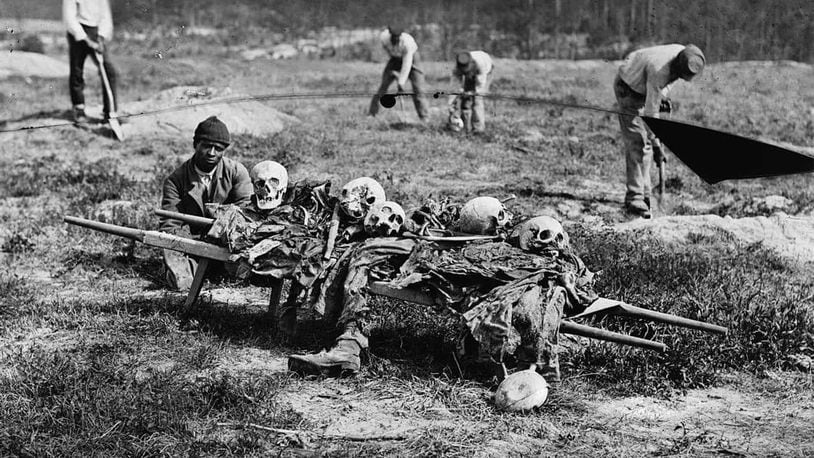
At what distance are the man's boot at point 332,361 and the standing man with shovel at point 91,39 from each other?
914 centimetres

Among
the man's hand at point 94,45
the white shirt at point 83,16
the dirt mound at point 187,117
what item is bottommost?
the dirt mound at point 187,117

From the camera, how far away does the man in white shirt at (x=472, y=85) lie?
47.9 feet

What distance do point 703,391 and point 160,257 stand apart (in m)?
5.14

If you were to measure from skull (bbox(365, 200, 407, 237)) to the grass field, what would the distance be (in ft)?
2.58

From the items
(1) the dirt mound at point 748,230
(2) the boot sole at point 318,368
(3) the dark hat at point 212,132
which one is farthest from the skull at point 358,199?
(1) the dirt mound at point 748,230

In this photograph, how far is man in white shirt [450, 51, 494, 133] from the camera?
14586mm

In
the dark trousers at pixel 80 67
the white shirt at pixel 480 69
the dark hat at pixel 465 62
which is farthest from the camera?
the white shirt at pixel 480 69

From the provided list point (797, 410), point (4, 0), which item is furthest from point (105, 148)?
point (4, 0)

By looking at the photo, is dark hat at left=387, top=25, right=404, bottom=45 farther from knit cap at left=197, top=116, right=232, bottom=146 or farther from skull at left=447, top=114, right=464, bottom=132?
knit cap at left=197, top=116, right=232, bottom=146

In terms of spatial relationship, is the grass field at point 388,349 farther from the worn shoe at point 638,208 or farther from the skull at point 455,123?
the skull at point 455,123

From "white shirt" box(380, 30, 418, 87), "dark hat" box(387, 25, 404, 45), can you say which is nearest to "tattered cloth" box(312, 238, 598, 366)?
"white shirt" box(380, 30, 418, 87)

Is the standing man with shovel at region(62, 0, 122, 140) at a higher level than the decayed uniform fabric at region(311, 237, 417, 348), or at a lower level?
higher

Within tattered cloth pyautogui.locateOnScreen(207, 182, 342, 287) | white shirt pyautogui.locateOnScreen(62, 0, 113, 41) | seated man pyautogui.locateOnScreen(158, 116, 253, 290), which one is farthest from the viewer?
white shirt pyautogui.locateOnScreen(62, 0, 113, 41)

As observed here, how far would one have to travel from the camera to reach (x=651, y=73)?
9.68m
